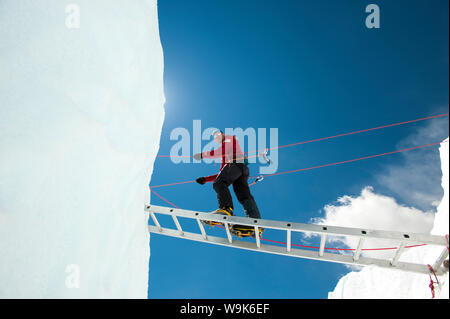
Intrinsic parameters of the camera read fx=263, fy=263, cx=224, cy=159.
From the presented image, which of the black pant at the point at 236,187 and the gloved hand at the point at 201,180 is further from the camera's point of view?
the gloved hand at the point at 201,180

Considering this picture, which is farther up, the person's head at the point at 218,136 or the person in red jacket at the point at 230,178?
the person's head at the point at 218,136

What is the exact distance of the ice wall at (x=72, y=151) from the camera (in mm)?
2633

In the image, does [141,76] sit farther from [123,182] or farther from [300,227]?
[300,227]

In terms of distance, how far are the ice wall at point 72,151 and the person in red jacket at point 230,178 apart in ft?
3.98

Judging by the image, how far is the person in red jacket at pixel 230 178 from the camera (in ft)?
13.0

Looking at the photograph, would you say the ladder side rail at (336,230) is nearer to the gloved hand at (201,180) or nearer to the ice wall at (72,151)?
the gloved hand at (201,180)

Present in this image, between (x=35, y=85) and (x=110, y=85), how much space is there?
0.94 m

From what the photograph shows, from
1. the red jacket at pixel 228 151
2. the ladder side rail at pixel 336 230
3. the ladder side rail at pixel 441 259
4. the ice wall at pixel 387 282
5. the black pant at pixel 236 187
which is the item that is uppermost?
the red jacket at pixel 228 151

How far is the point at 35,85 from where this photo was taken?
9.72ft

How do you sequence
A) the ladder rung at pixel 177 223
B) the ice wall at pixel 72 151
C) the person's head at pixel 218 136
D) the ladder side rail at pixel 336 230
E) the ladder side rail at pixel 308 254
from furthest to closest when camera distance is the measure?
the person's head at pixel 218 136
the ladder rung at pixel 177 223
the ladder side rail at pixel 308 254
the ladder side rail at pixel 336 230
the ice wall at pixel 72 151

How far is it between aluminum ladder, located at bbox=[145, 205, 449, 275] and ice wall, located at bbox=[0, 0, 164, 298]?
33.3 inches

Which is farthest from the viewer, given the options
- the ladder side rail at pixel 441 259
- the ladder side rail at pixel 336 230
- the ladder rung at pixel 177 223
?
the ladder rung at pixel 177 223

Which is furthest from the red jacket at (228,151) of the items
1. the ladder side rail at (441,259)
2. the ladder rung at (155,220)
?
the ladder side rail at (441,259)

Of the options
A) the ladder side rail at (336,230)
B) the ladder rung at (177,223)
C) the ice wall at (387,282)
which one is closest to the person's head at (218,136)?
the ladder side rail at (336,230)
